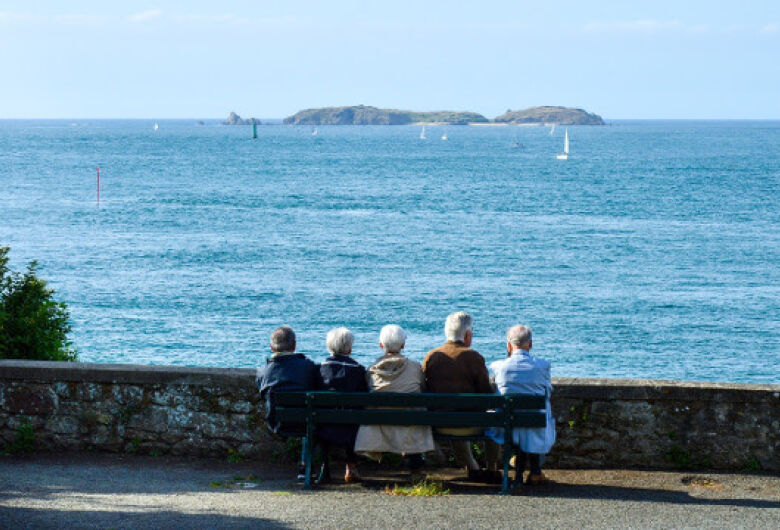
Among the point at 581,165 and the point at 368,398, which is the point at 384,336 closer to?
the point at 368,398

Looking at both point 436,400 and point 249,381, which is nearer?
point 436,400

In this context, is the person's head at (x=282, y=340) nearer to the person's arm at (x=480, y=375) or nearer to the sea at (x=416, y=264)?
the person's arm at (x=480, y=375)

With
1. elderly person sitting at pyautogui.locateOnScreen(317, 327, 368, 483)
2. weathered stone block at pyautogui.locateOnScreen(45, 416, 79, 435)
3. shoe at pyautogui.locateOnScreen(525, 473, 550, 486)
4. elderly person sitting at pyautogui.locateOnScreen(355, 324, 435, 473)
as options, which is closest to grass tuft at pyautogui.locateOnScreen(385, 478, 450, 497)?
elderly person sitting at pyautogui.locateOnScreen(355, 324, 435, 473)

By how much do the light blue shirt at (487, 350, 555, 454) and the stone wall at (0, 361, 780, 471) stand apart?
515mm

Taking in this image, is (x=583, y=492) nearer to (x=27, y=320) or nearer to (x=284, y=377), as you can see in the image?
(x=284, y=377)

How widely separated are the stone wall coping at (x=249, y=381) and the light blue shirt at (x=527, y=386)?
51 cm

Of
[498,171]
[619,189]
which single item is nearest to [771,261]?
[619,189]

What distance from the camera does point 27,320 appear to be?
9.82 m

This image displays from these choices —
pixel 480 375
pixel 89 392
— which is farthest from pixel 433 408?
pixel 89 392

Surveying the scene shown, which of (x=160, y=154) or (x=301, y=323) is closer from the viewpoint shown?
(x=301, y=323)

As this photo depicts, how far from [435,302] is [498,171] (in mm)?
78548

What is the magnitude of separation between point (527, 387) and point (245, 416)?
220cm

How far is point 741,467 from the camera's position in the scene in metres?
7.41

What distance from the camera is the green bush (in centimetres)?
980
